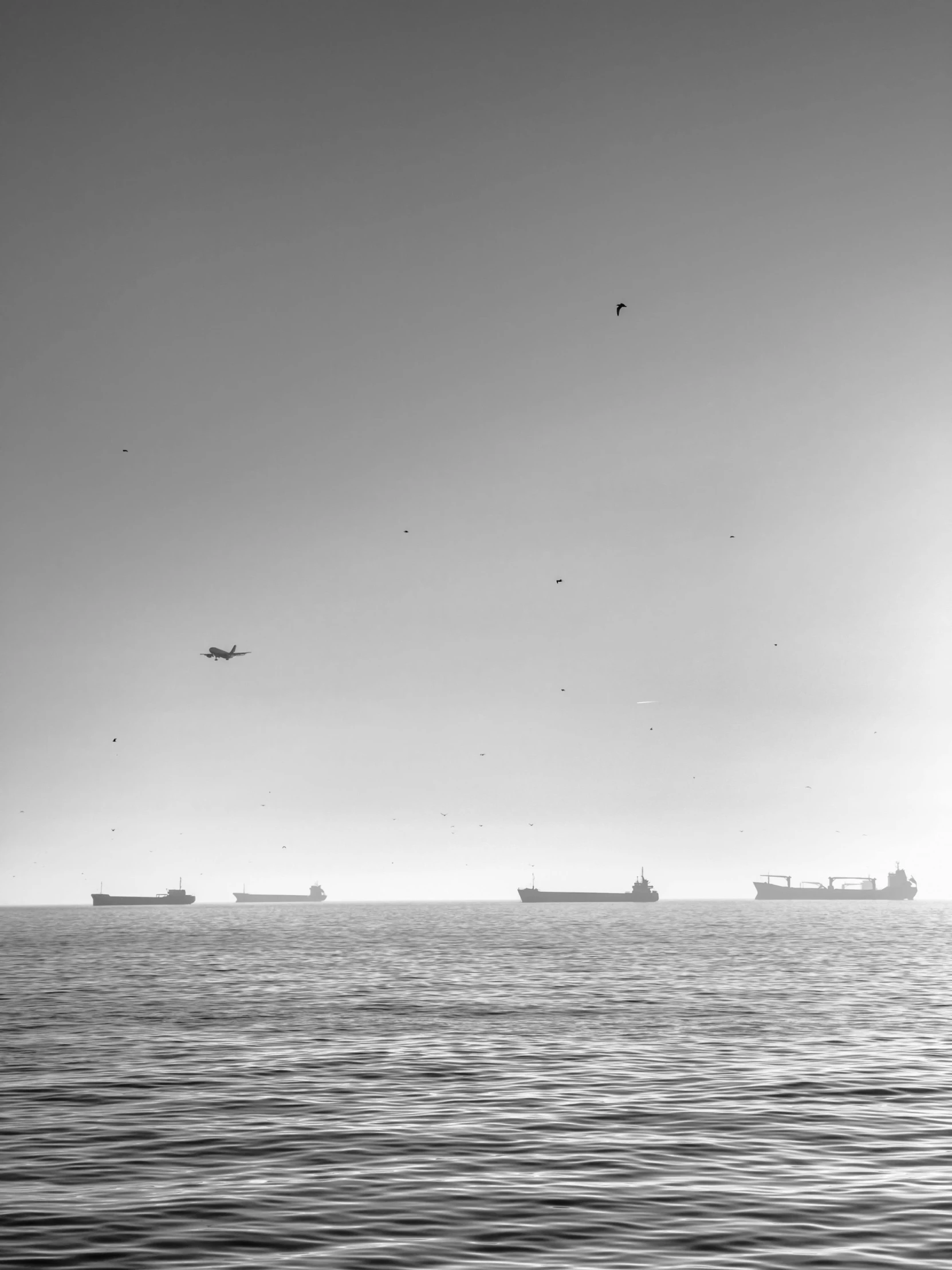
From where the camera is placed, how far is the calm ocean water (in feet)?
58.9

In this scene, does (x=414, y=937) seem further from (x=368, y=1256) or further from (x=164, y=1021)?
(x=368, y=1256)

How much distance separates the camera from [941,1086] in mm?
32438

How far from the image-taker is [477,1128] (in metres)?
26.6

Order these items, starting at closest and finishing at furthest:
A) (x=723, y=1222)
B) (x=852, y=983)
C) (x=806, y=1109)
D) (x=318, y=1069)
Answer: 1. (x=723, y=1222)
2. (x=806, y=1109)
3. (x=318, y=1069)
4. (x=852, y=983)

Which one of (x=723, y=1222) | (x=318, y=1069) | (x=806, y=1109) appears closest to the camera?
(x=723, y=1222)

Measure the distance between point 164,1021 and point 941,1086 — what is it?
3015 centimetres

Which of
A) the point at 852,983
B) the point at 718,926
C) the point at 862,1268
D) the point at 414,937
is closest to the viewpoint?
the point at 862,1268

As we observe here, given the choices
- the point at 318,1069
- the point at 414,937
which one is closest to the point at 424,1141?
the point at 318,1069

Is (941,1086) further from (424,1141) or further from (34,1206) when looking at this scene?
(34,1206)

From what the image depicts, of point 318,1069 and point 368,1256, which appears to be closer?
point 368,1256

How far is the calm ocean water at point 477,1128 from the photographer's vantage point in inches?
706

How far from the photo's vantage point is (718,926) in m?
190

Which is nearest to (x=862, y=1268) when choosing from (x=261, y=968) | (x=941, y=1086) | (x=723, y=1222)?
(x=723, y=1222)

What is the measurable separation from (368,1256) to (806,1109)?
15323 mm
